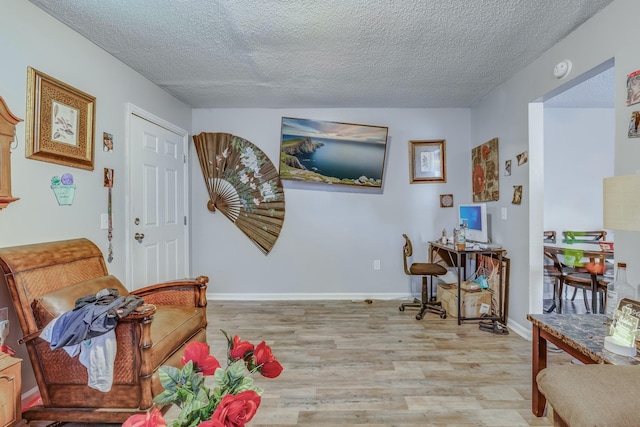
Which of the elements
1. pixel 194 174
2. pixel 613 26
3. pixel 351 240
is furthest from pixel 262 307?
pixel 613 26

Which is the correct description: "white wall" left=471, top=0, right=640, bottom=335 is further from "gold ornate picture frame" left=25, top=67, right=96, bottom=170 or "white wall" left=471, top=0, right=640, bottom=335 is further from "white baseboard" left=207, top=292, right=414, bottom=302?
"gold ornate picture frame" left=25, top=67, right=96, bottom=170

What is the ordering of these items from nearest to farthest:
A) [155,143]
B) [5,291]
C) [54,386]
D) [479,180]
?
1. [54,386]
2. [5,291]
3. [155,143]
4. [479,180]

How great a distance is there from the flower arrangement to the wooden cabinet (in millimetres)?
1276

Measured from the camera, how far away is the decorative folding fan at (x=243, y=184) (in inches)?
157

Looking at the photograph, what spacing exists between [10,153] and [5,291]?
2.58 ft

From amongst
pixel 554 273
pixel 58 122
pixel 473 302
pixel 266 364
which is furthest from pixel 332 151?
pixel 266 364

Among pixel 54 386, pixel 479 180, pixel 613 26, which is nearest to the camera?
pixel 54 386

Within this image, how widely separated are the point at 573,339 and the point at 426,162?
284 cm

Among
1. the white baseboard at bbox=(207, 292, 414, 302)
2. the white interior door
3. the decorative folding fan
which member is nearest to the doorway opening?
the white baseboard at bbox=(207, 292, 414, 302)

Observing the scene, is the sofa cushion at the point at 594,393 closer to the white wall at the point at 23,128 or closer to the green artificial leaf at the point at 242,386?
the green artificial leaf at the point at 242,386

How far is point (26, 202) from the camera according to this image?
1.93 metres

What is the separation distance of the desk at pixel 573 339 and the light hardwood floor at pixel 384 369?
1.03 feet

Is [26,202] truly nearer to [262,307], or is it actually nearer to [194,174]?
[194,174]

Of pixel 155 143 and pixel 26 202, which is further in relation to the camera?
pixel 155 143
